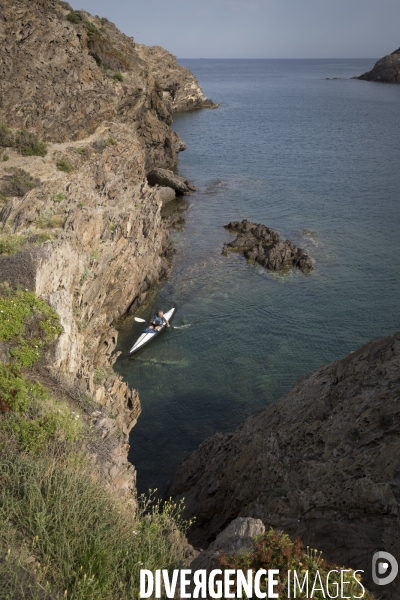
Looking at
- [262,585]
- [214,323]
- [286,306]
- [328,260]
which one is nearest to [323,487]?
[262,585]

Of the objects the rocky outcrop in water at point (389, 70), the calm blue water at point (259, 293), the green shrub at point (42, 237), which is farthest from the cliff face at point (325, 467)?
the rocky outcrop in water at point (389, 70)

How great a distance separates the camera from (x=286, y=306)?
112 ft

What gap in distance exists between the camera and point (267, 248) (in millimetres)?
42031

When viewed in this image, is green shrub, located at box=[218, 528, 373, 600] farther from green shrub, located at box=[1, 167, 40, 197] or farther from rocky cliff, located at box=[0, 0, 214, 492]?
green shrub, located at box=[1, 167, 40, 197]

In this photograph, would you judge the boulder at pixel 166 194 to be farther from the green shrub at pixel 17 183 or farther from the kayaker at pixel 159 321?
the kayaker at pixel 159 321

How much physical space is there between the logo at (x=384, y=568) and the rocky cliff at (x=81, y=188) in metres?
6.19

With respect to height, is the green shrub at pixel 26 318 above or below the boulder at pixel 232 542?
above

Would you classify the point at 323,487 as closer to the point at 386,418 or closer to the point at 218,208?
the point at 386,418

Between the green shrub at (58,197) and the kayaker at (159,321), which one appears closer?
the green shrub at (58,197)

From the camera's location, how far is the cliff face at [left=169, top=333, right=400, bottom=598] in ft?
37.7

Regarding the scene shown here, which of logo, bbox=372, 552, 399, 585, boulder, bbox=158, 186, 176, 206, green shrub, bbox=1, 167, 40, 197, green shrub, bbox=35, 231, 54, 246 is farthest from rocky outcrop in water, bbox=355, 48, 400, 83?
logo, bbox=372, 552, 399, 585

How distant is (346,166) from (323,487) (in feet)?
200

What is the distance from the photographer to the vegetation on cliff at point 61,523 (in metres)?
8.31

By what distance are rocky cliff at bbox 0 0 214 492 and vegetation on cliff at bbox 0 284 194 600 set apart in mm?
1760
